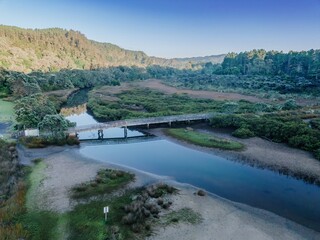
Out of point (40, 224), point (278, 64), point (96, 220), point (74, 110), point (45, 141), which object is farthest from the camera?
point (278, 64)

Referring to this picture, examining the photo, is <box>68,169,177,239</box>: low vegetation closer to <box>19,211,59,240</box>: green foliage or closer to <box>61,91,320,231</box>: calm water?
<box>19,211,59,240</box>: green foliage

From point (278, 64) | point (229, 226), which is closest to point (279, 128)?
point (229, 226)

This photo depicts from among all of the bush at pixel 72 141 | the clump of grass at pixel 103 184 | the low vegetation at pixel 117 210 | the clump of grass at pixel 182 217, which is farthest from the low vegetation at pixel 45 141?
the clump of grass at pixel 182 217

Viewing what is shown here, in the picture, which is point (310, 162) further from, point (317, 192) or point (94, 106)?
point (94, 106)

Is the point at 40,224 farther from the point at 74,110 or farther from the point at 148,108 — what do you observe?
the point at 74,110

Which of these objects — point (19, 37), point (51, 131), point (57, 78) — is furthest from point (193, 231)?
point (19, 37)

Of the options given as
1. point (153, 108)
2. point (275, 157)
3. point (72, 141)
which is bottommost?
point (153, 108)

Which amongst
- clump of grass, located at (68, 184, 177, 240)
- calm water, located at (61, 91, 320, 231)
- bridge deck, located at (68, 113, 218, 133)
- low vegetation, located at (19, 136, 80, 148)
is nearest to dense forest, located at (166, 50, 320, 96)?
bridge deck, located at (68, 113, 218, 133)
